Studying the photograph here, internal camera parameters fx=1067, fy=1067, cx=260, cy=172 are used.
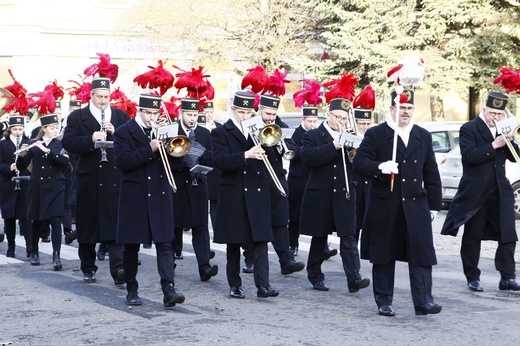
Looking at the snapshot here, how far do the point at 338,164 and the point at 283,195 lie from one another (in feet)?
2.08

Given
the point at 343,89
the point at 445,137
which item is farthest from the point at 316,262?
the point at 445,137

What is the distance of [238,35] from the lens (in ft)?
108

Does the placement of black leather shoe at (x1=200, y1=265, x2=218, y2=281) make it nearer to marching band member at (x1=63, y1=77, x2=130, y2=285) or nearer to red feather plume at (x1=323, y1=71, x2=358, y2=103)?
marching band member at (x1=63, y1=77, x2=130, y2=285)

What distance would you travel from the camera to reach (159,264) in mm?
9227

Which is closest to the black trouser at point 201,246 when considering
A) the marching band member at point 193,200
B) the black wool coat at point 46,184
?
the marching band member at point 193,200

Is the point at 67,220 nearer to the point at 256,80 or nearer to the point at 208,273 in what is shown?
the point at 208,273

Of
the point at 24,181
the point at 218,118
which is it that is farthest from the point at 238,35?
the point at 24,181

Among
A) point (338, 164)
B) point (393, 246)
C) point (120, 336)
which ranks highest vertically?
point (338, 164)

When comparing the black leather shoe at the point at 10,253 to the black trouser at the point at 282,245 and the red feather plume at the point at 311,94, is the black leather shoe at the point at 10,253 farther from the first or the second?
the red feather plume at the point at 311,94

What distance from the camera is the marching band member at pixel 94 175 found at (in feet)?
35.2

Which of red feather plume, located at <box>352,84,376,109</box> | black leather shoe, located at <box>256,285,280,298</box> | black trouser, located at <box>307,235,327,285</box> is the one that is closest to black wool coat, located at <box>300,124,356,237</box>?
black trouser, located at <box>307,235,327,285</box>

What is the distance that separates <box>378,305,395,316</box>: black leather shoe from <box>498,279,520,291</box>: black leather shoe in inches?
73.1

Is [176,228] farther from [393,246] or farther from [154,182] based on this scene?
[393,246]

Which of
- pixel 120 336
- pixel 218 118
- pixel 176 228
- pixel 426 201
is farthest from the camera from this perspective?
pixel 218 118
